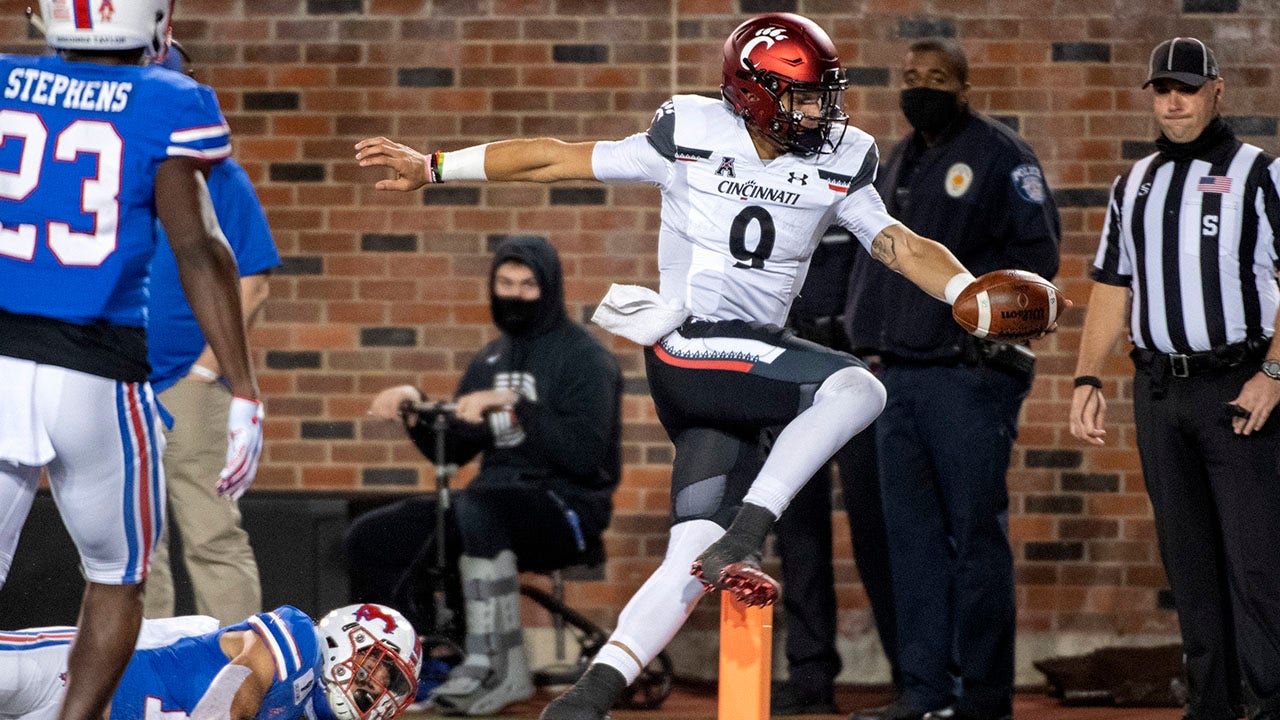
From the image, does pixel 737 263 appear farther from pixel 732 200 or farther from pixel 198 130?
pixel 198 130

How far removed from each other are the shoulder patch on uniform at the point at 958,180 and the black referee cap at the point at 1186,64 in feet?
2.06

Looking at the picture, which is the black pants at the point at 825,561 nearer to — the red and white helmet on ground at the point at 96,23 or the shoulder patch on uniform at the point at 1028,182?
the shoulder patch on uniform at the point at 1028,182

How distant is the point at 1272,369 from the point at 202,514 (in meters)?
2.90

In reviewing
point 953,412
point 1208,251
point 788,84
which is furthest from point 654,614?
point 1208,251

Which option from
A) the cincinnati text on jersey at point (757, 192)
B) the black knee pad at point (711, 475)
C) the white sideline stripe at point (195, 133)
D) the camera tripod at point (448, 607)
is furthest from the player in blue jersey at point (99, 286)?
the camera tripod at point (448, 607)

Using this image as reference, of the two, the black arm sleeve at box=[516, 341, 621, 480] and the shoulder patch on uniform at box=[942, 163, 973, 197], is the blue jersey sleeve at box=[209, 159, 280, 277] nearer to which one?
the black arm sleeve at box=[516, 341, 621, 480]

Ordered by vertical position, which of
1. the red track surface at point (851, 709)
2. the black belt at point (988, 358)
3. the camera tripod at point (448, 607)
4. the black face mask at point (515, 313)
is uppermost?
the black face mask at point (515, 313)

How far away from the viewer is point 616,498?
603 centimetres

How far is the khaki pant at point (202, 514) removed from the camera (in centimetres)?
466

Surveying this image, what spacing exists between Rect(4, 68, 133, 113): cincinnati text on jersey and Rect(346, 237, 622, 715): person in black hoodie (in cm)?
242

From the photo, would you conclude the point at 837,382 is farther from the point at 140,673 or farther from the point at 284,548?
the point at 284,548

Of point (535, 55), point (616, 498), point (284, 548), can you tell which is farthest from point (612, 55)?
point (284, 548)

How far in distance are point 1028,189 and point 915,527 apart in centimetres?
103

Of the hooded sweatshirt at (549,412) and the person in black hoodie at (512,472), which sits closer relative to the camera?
the person in black hoodie at (512,472)
